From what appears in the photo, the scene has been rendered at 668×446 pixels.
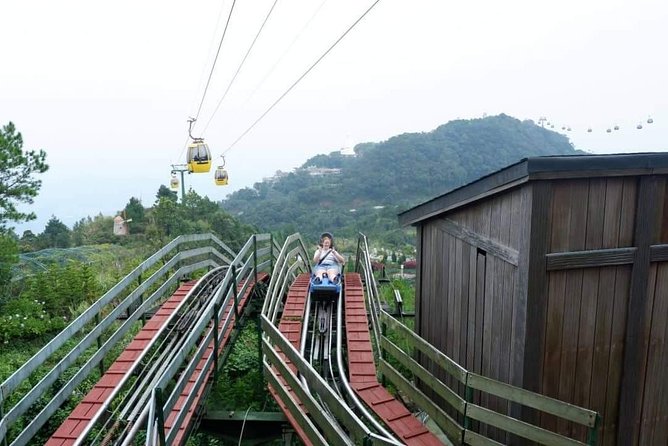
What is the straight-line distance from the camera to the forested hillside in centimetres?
7425

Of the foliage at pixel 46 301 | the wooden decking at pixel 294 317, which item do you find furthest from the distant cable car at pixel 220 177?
the wooden decking at pixel 294 317

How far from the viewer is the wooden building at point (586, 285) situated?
4.80 m

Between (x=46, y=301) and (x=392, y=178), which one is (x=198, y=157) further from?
(x=392, y=178)

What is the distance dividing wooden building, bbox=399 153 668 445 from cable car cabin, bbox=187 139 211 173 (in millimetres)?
14495

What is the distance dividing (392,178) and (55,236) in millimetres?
62317

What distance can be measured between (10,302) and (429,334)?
1198 centimetres

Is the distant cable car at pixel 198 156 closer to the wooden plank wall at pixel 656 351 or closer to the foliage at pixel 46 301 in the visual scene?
the foliage at pixel 46 301

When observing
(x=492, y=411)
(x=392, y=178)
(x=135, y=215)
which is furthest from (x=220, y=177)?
(x=392, y=178)

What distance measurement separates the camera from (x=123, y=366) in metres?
6.70

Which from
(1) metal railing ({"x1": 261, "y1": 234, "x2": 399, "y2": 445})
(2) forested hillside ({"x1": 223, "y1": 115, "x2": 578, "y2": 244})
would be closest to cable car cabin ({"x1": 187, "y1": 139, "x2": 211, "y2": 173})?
(1) metal railing ({"x1": 261, "y1": 234, "x2": 399, "y2": 445})

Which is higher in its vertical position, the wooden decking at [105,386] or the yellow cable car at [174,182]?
the yellow cable car at [174,182]

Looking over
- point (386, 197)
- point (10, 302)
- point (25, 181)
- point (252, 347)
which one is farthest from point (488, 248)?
point (386, 197)

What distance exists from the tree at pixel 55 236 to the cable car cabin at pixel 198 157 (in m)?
18.1

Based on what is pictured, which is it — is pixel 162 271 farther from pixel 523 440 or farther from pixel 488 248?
pixel 523 440
